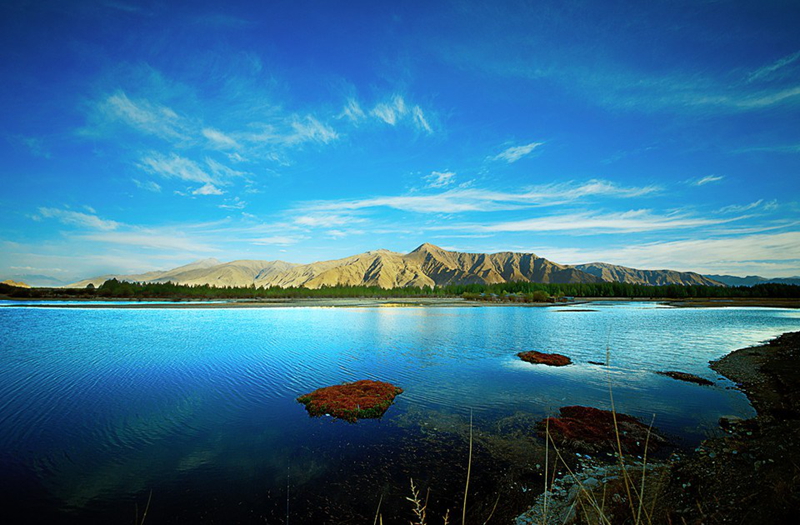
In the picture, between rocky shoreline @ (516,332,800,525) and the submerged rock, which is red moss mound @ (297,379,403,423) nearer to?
rocky shoreline @ (516,332,800,525)

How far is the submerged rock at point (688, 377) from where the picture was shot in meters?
20.7

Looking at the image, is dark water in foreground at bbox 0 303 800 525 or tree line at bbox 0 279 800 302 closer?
dark water in foreground at bbox 0 303 800 525

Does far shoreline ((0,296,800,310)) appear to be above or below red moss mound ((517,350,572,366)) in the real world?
above

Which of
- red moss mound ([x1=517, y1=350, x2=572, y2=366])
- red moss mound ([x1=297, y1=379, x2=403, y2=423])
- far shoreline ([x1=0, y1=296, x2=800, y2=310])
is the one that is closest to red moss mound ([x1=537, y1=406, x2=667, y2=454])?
red moss mound ([x1=297, y1=379, x2=403, y2=423])

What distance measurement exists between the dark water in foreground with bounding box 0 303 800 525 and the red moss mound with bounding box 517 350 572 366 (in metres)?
0.94

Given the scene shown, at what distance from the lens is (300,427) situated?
14133 mm

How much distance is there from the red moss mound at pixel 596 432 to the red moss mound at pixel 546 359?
35.7 ft

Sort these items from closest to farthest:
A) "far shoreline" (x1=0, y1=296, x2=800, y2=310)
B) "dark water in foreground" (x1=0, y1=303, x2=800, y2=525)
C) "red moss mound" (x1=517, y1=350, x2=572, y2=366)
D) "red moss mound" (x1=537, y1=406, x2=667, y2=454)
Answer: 1. "dark water in foreground" (x1=0, y1=303, x2=800, y2=525)
2. "red moss mound" (x1=537, y1=406, x2=667, y2=454)
3. "red moss mound" (x1=517, y1=350, x2=572, y2=366)
4. "far shoreline" (x1=0, y1=296, x2=800, y2=310)

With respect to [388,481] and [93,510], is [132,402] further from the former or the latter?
[388,481]

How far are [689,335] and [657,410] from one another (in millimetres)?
33964

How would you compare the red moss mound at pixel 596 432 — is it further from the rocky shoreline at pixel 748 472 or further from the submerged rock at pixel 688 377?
the submerged rock at pixel 688 377

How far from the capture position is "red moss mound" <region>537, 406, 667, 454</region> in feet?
40.7

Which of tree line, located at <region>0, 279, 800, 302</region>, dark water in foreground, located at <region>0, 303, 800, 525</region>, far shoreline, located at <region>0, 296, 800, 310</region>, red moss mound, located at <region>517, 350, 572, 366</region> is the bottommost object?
dark water in foreground, located at <region>0, 303, 800, 525</region>

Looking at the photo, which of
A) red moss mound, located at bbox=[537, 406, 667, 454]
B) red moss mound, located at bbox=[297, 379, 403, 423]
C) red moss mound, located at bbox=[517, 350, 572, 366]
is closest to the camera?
red moss mound, located at bbox=[537, 406, 667, 454]
